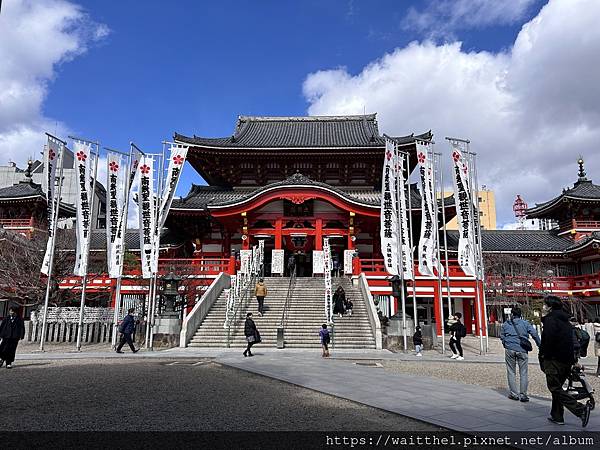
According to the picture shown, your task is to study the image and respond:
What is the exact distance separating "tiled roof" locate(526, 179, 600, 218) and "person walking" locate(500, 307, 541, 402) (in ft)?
96.0

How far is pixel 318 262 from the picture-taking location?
2392 cm

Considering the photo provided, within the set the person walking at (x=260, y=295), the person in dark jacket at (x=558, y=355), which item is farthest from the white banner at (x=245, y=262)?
the person in dark jacket at (x=558, y=355)

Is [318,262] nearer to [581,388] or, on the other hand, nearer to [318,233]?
[318,233]

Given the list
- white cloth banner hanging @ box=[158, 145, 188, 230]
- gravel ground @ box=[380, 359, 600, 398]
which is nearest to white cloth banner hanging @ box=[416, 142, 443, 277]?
gravel ground @ box=[380, 359, 600, 398]

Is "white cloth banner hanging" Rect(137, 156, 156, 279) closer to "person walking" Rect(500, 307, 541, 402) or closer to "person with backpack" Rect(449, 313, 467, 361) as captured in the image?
"person with backpack" Rect(449, 313, 467, 361)

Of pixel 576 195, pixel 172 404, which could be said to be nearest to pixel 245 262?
pixel 172 404

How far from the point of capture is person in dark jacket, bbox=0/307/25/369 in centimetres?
1162

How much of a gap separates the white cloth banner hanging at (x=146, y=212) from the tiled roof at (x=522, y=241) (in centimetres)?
2036

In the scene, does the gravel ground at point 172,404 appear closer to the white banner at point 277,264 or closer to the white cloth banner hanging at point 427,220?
the white cloth banner hanging at point 427,220

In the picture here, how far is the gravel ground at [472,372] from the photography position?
9359 millimetres

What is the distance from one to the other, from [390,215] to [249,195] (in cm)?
926

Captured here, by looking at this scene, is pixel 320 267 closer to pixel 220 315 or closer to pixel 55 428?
pixel 220 315

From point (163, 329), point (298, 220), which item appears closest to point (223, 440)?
point (163, 329)

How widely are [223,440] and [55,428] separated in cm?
241
